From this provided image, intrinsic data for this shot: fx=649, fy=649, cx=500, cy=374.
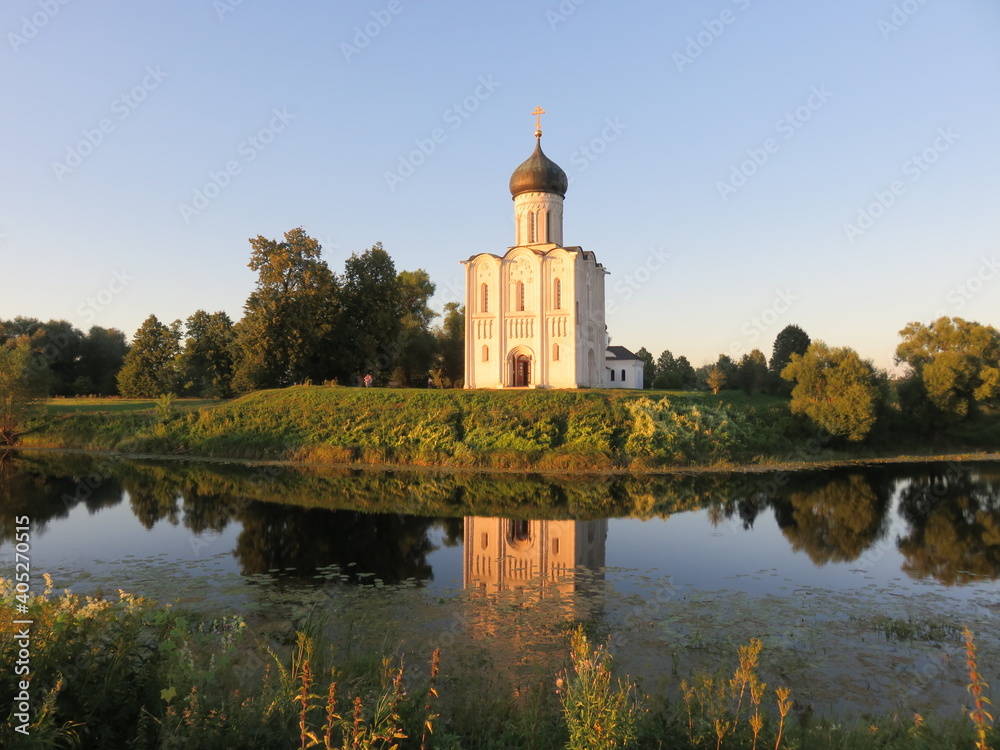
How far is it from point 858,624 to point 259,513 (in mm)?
13299

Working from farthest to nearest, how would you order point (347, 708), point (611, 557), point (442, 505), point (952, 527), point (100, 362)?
point (100, 362) < point (442, 505) < point (952, 527) < point (611, 557) < point (347, 708)

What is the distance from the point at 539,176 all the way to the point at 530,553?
27748 mm

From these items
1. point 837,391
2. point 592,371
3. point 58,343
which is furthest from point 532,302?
point 58,343

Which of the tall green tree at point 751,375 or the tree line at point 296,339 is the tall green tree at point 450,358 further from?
the tall green tree at point 751,375

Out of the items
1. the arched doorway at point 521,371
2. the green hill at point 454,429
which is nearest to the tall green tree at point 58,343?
the green hill at point 454,429

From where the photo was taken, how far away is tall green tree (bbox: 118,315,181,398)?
4859 cm

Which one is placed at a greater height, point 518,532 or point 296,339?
point 296,339

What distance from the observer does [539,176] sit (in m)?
36.3

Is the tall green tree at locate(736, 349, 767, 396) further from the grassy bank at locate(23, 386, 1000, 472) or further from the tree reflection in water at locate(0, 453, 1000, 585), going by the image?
the tree reflection in water at locate(0, 453, 1000, 585)

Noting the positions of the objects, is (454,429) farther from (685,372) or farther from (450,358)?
(685,372)

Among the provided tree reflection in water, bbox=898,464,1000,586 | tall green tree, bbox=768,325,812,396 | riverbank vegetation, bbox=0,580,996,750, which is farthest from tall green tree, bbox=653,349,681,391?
riverbank vegetation, bbox=0,580,996,750

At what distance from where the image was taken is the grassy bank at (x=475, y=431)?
25781mm

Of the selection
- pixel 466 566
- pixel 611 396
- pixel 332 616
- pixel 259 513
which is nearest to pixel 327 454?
pixel 259 513

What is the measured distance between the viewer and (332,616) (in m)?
8.68
